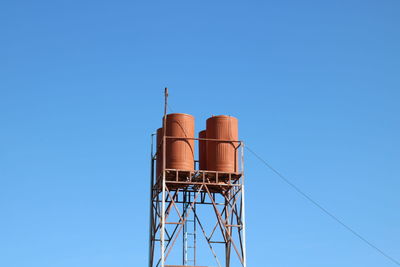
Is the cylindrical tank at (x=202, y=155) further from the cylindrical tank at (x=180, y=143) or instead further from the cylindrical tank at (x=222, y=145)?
the cylindrical tank at (x=180, y=143)

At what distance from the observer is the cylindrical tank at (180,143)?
52.2m

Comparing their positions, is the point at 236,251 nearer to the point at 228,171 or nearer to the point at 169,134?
the point at 228,171

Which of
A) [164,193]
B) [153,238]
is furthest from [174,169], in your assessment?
[153,238]

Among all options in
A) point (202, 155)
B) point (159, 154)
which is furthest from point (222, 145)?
point (159, 154)

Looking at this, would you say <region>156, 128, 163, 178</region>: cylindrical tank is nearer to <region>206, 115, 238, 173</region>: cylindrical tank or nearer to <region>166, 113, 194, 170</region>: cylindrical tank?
<region>166, 113, 194, 170</region>: cylindrical tank

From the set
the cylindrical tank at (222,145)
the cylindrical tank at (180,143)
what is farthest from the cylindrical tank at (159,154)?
the cylindrical tank at (222,145)

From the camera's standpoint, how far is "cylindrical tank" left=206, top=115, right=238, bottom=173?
173 feet

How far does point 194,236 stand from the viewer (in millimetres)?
53719

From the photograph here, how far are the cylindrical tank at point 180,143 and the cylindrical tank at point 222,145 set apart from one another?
133 cm

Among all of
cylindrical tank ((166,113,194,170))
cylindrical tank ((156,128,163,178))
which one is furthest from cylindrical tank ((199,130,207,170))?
cylindrical tank ((156,128,163,178))

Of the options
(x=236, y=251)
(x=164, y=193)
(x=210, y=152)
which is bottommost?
(x=236, y=251)

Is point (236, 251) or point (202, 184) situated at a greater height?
point (202, 184)

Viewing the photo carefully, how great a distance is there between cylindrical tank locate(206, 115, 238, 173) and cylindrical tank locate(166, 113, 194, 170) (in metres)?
1.33
